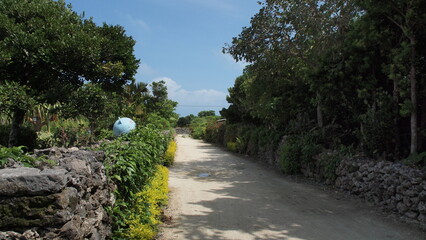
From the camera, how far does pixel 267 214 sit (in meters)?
6.35

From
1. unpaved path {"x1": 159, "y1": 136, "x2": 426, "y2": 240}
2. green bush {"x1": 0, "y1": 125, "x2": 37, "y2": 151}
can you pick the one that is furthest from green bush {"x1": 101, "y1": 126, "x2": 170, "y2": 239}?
green bush {"x1": 0, "y1": 125, "x2": 37, "y2": 151}

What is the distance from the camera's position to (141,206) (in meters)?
5.01

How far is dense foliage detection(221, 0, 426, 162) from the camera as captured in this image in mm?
7336

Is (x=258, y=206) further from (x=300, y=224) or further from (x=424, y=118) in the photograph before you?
(x=424, y=118)

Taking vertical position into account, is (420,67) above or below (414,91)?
above

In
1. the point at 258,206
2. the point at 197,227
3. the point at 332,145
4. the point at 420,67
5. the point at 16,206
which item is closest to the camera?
the point at 16,206

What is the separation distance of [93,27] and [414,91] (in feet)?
30.5

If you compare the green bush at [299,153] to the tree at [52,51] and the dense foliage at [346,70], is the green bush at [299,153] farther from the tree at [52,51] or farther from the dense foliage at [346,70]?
the tree at [52,51]

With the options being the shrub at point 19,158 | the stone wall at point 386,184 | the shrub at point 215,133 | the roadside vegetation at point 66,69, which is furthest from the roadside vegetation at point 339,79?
the shrub at point 215,133

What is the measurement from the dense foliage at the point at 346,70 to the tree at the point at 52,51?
17.5ft

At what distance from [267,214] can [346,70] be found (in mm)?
5033

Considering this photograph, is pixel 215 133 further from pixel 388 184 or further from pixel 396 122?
pixel 388 184

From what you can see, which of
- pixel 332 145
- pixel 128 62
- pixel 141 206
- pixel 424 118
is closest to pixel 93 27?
pixel 128 62

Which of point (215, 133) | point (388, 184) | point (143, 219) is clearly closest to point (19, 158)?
point (143, 219)
